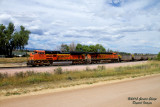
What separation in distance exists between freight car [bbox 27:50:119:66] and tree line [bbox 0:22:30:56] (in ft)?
125

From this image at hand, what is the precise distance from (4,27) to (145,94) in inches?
A: 2515

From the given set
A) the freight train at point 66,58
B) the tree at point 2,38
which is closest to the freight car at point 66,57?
the freight train at point 66,58

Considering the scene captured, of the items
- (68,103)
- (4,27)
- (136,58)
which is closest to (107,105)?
(68,103)

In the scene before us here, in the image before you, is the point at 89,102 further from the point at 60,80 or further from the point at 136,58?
the point at 136,58

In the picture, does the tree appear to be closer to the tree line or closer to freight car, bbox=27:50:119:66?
the tree line

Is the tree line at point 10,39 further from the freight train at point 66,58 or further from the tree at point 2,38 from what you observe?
the freight train at point 66,58

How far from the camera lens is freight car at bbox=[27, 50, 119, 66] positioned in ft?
88.8

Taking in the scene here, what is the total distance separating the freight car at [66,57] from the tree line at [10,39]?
3801cm

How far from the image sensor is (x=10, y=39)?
62.6 m

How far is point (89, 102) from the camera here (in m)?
7.34

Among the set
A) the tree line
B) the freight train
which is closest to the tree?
the tree line

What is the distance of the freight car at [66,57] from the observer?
1065 inches

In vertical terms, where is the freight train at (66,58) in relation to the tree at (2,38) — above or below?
below

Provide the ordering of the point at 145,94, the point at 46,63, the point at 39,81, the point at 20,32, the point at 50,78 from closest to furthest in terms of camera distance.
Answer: the point at 145,94 → the point at 39,81 → the point at 50,78 → the point at 46,63 → the point at 20,32
